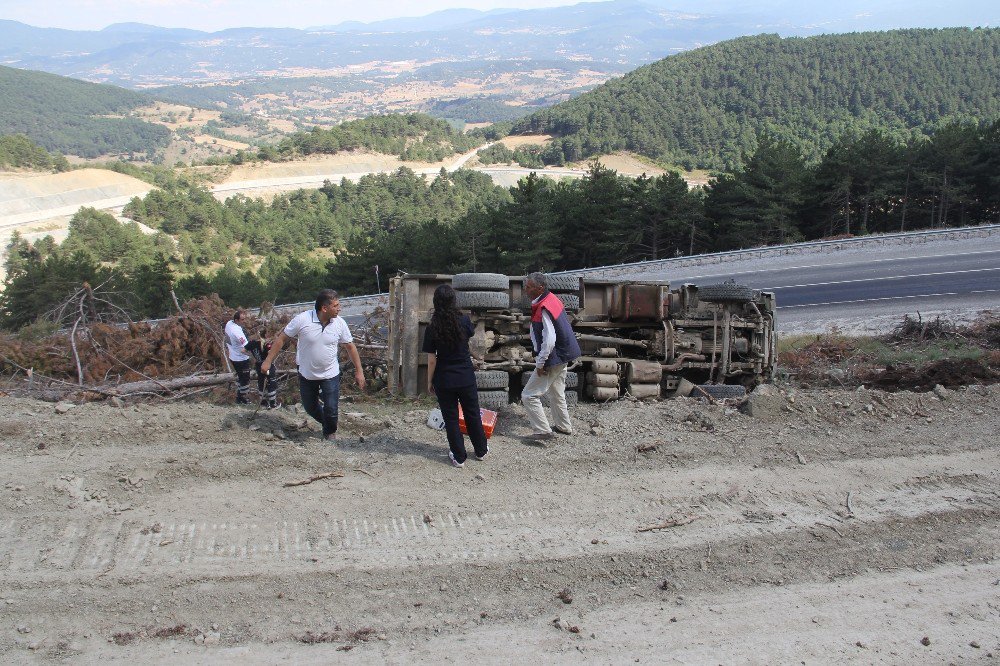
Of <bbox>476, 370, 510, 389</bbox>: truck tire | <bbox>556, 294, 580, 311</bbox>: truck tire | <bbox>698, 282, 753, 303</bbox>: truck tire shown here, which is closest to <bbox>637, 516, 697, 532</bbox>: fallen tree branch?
<bbox>476, 370, 510, 389</bbox>: truck tire

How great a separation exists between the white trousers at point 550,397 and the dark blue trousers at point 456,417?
77 centimetres

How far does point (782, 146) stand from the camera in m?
37.8

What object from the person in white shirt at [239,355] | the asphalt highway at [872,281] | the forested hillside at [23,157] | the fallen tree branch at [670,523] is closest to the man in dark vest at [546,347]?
the fallen tree branch at [670,523]

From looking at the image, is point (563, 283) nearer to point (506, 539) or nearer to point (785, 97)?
point (506, 539)

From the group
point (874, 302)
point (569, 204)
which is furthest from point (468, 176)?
point (874, 302)

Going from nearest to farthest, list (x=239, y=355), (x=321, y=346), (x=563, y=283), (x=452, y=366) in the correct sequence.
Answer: (x=452, y=366) → (x=321, y=346) → (x=563, y=283) → (x=239, y=355)

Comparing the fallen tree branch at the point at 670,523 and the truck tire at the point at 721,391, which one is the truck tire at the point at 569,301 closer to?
the truck tire at the point at 721,391

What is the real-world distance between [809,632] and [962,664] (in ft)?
2.99

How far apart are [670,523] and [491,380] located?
10.6 ft

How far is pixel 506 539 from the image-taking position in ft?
18.8

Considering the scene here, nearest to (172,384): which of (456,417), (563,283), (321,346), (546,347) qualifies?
(321,346)

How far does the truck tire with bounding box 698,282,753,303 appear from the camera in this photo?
10.0m

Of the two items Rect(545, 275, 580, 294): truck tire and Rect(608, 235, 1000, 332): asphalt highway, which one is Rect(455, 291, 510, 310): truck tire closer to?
Rect(545, 275, 580, 294): truck tire

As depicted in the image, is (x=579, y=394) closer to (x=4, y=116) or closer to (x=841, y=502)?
(x=841, y=502)
